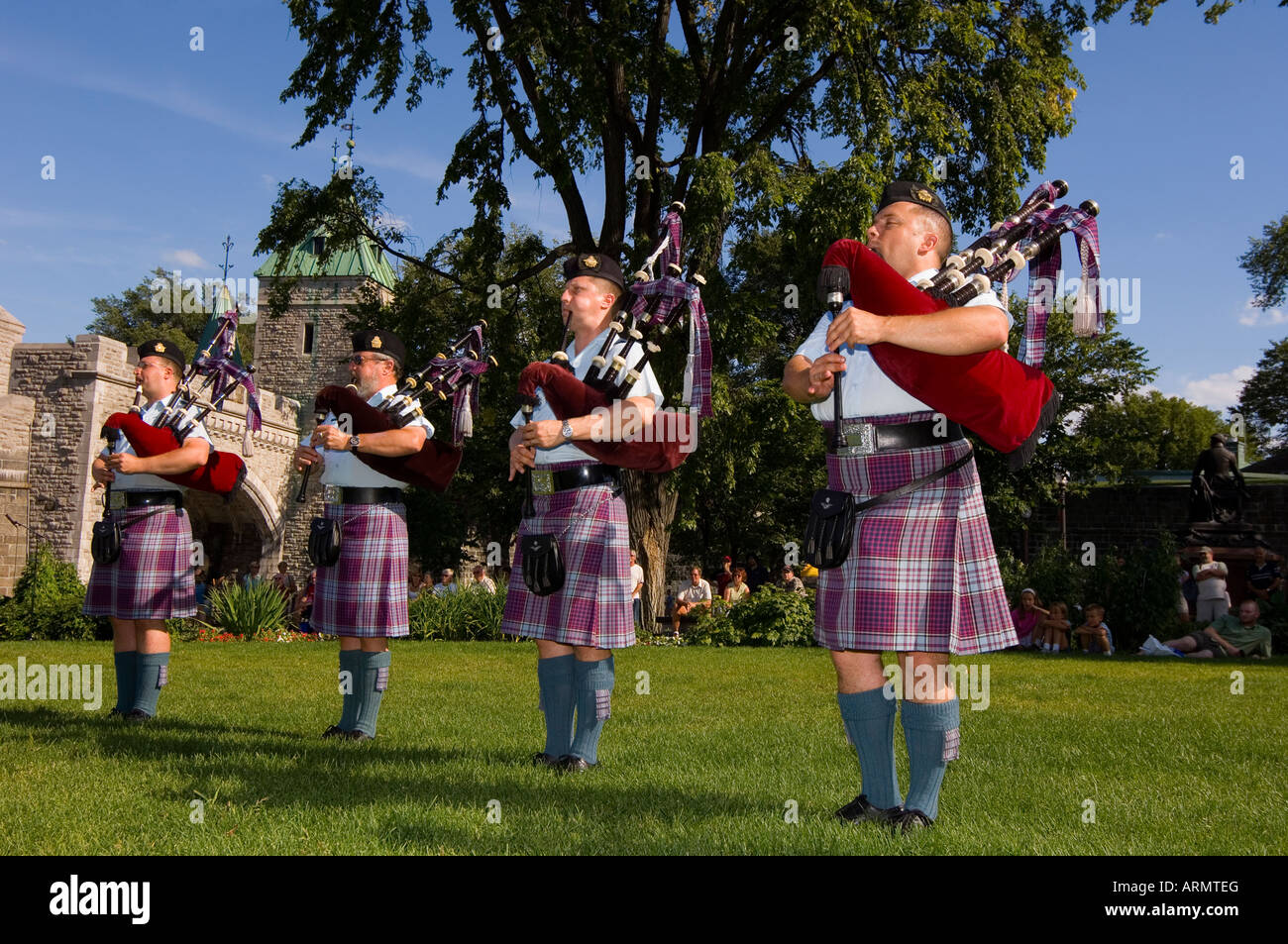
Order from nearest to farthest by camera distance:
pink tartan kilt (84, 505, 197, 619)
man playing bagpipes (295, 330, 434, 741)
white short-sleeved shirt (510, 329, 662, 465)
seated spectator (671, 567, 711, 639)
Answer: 1. white short-sleeved shirt (510, 329, 662, 465)
2. man playing bagpipes (295, 330, 434, 741)
3. pink tartan kilt (84, 505, 197, 619)
4. seated spectator (671, 567, 711, 639)

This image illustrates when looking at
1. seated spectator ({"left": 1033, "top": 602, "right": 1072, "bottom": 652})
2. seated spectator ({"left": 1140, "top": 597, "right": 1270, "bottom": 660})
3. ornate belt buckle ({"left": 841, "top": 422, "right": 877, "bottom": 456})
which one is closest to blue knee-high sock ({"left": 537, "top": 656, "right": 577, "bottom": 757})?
ornate belt buckle ({"left": 841, "top": 422, "right": 877, "bottom": 456})

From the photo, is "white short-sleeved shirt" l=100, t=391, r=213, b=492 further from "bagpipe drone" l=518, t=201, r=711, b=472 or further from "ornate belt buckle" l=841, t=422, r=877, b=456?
"ornate belt buckle" l=841, t=422, r=877, b=456

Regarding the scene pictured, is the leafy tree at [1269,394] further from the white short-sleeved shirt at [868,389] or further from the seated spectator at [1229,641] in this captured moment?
the white short-sleeved shirt at [868,389]

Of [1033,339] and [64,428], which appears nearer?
[1033,339]

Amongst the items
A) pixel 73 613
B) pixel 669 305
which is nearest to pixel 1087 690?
pixel 669 305

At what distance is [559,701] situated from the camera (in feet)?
16.5

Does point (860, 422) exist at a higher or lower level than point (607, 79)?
lower

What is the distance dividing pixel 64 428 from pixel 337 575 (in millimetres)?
21961

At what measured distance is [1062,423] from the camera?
33.7 meters

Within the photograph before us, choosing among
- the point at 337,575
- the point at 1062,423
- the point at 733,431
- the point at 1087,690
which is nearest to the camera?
the point at 337,575

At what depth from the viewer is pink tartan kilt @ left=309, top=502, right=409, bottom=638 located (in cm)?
573

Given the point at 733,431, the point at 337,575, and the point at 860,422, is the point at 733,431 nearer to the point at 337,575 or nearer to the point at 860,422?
the point at 337,575

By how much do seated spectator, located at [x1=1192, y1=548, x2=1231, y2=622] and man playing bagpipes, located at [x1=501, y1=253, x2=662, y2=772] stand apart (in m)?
12.7

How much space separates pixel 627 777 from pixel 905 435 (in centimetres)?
212
